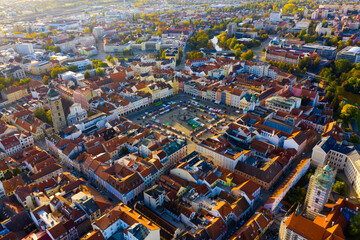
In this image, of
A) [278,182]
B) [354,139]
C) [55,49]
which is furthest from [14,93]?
[354,139]

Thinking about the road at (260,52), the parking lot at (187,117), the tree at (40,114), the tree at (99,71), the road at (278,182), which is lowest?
the road at (278,182)

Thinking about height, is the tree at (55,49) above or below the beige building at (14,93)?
above

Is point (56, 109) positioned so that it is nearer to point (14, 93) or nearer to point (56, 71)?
point (14, 93)

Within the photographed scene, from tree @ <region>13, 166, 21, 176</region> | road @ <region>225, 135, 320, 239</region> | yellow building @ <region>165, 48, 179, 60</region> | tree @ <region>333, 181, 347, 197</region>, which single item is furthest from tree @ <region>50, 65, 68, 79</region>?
tree @ <region>333, 181, 347, 197</region>

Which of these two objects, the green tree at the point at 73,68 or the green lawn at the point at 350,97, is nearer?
the green lawn at the point at 350,97

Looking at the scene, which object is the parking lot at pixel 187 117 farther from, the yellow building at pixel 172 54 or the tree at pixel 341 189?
the yellow building at pixel 172 54

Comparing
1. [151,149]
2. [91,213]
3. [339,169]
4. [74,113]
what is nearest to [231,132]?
[151,149]

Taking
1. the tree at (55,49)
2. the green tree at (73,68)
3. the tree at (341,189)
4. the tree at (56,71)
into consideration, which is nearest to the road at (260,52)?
the green tree at (73,68)
